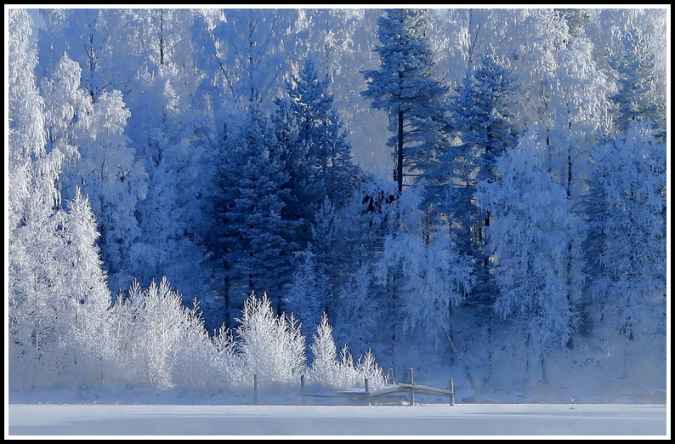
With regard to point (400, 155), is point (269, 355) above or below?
below

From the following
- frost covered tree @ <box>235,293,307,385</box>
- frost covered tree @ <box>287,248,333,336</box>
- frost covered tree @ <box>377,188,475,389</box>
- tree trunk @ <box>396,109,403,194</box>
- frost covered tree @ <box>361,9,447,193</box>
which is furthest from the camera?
tree trunk @ <box>396,109,403,194</box>

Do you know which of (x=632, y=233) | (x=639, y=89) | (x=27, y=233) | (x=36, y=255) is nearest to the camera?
(x=27, y=233)

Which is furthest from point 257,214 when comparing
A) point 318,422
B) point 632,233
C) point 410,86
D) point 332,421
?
point 318,422

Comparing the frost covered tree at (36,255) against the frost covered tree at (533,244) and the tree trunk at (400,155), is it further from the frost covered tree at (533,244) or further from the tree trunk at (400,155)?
the frost covered tree at (533,244)

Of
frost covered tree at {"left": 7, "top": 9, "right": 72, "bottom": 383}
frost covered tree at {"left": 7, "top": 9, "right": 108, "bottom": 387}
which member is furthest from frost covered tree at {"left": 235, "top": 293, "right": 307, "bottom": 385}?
frost covered tree at {"left": 7, "top": 9, "right": 72, "bottom": 383}

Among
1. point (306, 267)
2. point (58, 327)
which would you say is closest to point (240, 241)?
point (306, 267)

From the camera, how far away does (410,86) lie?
1325 inches

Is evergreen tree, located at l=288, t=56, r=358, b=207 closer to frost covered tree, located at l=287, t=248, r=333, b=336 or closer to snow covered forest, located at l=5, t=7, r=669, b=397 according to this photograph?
snow covered forest, located at l=5, t=7, r=669, b=397

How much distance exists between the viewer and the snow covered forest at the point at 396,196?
29031 millimetres

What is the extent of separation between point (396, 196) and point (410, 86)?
14.2 feet

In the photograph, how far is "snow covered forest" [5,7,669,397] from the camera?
95.2 ft

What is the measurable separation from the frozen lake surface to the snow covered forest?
35.6 ft

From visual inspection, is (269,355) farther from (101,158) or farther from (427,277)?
(101,158)

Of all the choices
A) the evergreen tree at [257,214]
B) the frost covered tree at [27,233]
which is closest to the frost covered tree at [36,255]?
the frost covered tree at [27,233]
